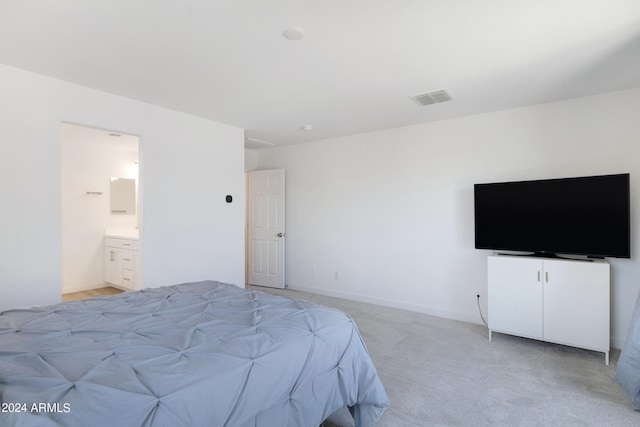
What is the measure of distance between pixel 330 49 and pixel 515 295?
9.66ft

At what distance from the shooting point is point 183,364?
4.52ft

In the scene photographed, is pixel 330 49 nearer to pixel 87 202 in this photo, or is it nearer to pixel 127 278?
pixel 127 278

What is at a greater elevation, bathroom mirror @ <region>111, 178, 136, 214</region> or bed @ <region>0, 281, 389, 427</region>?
bathroom mirror @ <region>111, 178, 136, 214</region>

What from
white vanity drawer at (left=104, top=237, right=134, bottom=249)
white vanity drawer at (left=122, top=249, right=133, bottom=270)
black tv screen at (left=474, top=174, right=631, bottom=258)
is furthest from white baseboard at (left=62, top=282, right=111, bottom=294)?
black tv screen at (left=474, top=174, right=631, bottom=258)

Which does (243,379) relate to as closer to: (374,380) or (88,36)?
(374,380)

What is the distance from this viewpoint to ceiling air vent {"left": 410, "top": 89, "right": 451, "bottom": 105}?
3.32 metres

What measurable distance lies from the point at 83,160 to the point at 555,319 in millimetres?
6928

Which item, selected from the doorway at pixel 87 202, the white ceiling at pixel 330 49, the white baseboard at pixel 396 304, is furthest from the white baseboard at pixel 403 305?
the doorway at pixel 87 202

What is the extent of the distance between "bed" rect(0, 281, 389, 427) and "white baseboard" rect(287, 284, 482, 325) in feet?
8.25

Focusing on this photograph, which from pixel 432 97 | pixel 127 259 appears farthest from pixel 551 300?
pixel 127 259

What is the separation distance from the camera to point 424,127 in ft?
14.5

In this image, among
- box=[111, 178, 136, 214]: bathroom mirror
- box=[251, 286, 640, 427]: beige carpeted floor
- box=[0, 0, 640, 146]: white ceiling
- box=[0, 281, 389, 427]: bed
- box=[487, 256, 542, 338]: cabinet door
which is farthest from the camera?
box=[111, 178, 136, 214]: bathroom mirror

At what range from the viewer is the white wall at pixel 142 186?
9.16 ft

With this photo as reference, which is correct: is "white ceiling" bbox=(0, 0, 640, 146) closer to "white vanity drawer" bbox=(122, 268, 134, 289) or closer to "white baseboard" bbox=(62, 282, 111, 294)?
"white vanity drawer" bbox=(122, 268, 134, 289)
